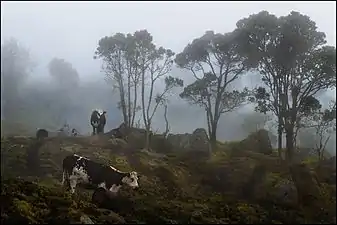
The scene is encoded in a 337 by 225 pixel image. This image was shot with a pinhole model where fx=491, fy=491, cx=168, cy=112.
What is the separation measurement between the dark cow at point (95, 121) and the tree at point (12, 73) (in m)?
1.38

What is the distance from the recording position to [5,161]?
23.2 feet

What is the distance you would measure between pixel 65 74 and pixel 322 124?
3.65m

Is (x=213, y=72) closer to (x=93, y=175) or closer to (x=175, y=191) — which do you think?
(x=175, y=191)

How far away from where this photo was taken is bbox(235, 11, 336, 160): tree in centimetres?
645

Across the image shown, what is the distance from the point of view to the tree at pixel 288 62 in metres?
6.45

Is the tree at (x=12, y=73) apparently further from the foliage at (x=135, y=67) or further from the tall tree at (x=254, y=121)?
the tall tree at (x=254, y=121)

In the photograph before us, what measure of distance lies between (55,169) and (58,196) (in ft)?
2.08

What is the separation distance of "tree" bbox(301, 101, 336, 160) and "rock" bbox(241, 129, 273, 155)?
0.51m

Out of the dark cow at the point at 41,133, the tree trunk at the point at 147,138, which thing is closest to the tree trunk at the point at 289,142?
the tree trunk at the point at 147,138

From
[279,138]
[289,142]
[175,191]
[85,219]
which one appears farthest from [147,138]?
[289,142]

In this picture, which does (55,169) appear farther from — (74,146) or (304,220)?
(304,220)

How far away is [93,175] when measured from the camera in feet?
20.3

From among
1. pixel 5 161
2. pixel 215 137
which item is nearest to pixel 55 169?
pixel 5 161

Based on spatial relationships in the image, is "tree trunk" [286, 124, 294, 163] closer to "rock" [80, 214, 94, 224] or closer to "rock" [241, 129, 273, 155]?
"rock" [241, 129, 273, 155]
